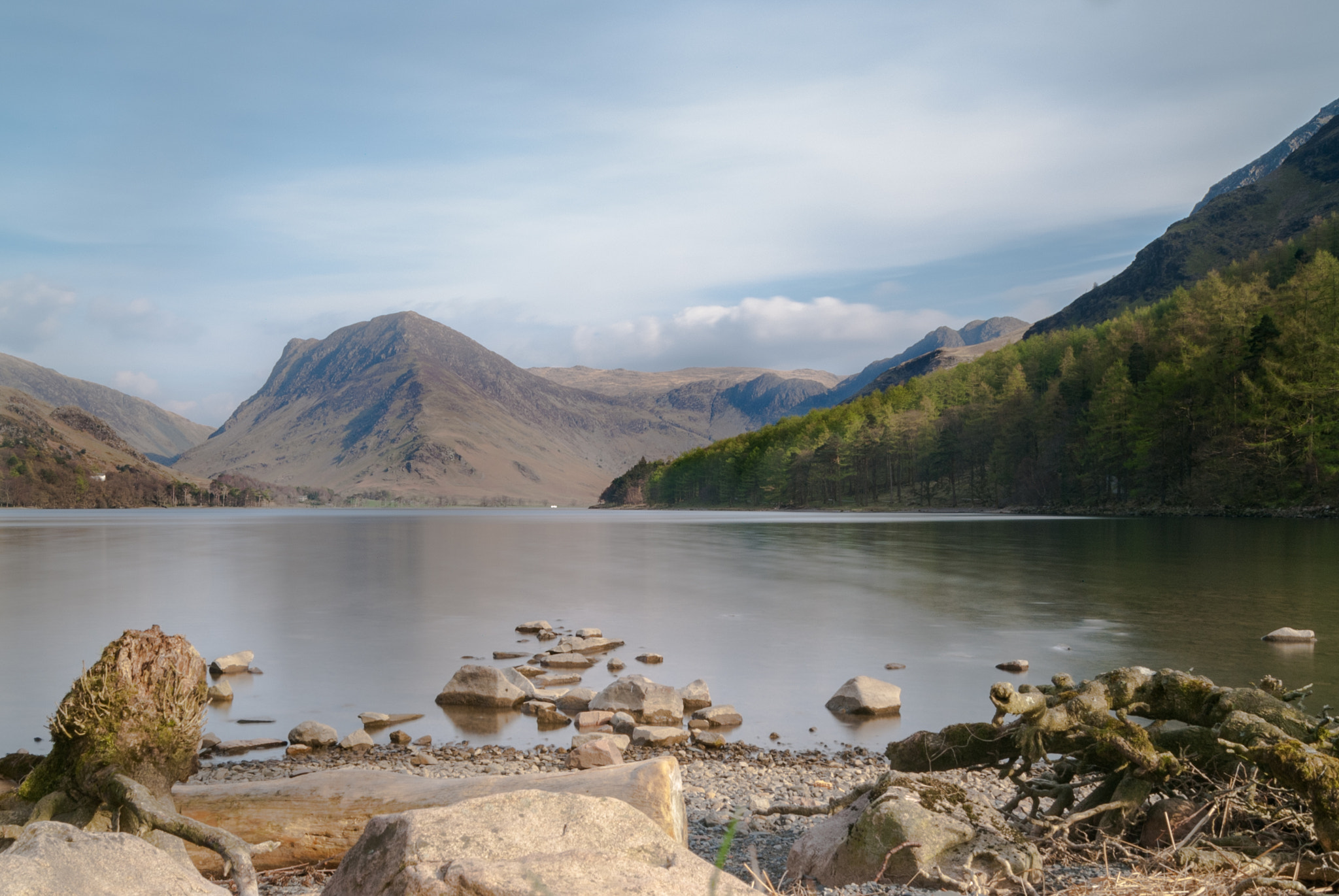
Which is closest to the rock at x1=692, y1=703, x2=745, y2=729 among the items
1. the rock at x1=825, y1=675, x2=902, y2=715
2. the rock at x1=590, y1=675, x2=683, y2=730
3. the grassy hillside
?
the rock at x1=590, y1=675, x2=683, y2=730

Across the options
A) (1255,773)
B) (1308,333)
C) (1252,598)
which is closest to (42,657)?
(1255,773)

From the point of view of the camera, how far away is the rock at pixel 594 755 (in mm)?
10000

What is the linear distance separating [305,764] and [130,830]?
6.07 m

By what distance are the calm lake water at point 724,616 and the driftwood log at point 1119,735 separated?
6.84 metres

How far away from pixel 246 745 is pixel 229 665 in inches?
257

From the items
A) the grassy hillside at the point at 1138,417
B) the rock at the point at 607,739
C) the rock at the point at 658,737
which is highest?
the grassy hillside at the point at 1138,417

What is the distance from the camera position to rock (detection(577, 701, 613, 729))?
13.0 m

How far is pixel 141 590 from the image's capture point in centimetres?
3428

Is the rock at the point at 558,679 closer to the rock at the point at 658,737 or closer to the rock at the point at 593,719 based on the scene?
the rock at the point at 593,719

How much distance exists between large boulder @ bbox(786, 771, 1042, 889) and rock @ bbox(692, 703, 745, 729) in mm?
7398

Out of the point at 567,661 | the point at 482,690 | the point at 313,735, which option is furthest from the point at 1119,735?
the point at 567,661

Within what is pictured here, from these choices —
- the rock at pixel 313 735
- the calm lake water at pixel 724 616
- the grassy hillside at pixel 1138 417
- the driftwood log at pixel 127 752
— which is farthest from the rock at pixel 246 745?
the grassy hillside at pixel 1138 417

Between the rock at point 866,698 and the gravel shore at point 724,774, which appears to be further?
the rock at point 866,698

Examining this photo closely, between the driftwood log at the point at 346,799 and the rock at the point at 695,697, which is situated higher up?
the driftwood log at the point at 346,799
